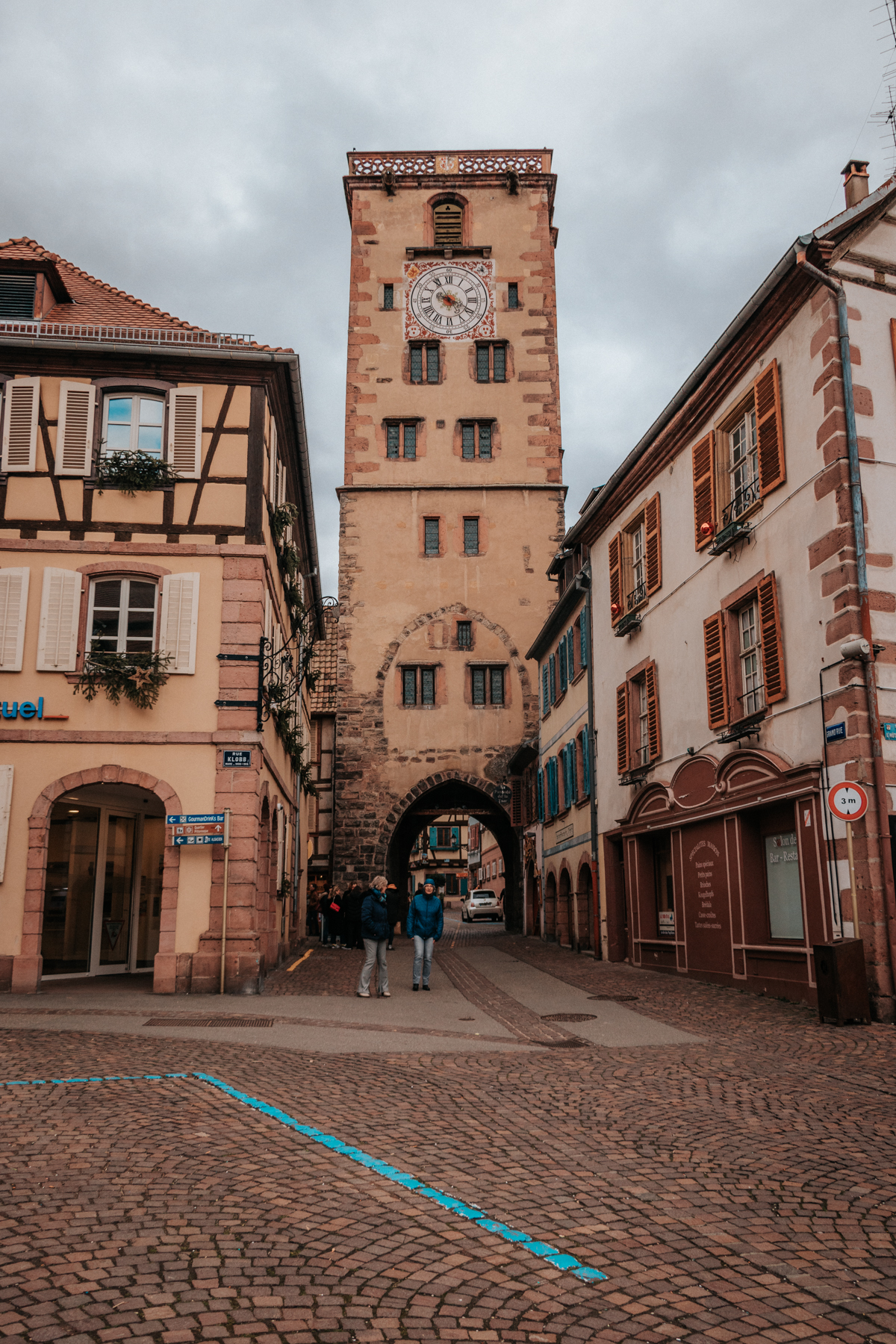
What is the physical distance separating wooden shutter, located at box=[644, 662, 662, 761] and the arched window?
23.0 m

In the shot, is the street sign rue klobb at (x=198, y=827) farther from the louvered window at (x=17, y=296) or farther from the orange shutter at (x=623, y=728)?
the louvered window at (x=17, y=296)

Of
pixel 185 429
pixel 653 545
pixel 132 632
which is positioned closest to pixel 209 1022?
pixel 132 632

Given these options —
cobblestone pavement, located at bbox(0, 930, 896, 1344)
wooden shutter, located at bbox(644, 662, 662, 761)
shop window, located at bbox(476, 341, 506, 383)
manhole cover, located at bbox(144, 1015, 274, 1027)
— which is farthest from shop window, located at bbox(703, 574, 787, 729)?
shop window, located at bbox(476, 341, 506, 383)

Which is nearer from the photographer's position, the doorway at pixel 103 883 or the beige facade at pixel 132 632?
the beige facade at pixel 132 632

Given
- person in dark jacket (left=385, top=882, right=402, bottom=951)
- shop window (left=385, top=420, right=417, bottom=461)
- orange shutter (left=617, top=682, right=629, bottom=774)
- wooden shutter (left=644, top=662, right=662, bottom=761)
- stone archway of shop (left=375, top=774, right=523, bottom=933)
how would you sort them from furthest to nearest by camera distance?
1. shop window (left=385, top=420, right=417, bottom=461)
2. stone archway of shop (left=375, top=774, right=523, bottom=933)
3. person in dark jacket (left=385, top=882, right=402, bottom=951)
4. orange shutter (left=617, top=682, right=629, bottom=774)
5. wooden shutter (left=644, top=662, right=662, bottom=761)

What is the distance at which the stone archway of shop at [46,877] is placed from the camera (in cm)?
1412

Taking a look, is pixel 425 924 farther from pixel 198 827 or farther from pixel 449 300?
pixel 449 300

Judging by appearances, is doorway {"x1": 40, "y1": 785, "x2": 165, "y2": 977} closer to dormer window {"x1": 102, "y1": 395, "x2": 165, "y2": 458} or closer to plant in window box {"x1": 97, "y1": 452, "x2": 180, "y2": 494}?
plant in window box {"x1": 97, "y1": 452, "x2": 180, "y2": 494}

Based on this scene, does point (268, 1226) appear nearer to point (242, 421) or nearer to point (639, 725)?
point (242, 421)

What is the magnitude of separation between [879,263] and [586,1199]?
1090cm

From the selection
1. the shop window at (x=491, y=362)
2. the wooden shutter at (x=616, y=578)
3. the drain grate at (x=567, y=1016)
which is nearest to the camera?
the drain grate at (x=567, y=1016)

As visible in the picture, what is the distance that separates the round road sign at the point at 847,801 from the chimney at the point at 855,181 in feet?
23.8

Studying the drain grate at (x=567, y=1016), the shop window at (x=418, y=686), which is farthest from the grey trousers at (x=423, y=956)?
the shop window at (x=418, y=686)

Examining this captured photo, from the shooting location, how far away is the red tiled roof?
16.9 m
